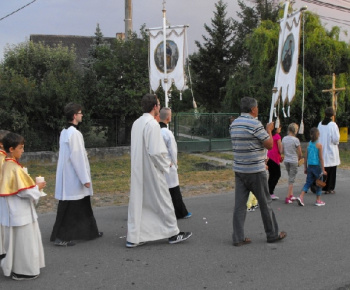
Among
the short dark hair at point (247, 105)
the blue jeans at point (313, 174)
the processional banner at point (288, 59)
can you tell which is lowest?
the blue jeans at point (313, 174)

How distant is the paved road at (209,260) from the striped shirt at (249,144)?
1066mm

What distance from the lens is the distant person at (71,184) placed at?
19.0ft

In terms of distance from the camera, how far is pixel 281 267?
16.0 feet

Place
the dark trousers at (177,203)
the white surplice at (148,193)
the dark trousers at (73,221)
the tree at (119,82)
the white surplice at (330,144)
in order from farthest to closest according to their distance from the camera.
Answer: the tree at (119,82) → the white surplice at (330,144) → the dark trousers at (177,203) → the dark trousers at (73,221) → the white surplice at (148,193)

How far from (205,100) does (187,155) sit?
19.5 meters

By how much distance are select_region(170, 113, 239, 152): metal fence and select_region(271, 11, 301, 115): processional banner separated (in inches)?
360

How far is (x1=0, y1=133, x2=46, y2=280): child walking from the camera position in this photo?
446 centimetres

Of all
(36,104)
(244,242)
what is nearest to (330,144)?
(244,242)

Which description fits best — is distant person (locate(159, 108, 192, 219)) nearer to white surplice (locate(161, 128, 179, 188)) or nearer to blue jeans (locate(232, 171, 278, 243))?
white surplice (locate(161, 128, 179, 188))

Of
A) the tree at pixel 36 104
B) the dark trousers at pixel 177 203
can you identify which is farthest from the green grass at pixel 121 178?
the dark trousers at pixel 177 203

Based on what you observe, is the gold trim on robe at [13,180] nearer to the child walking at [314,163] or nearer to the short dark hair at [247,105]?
the short dark hair at [247,105]

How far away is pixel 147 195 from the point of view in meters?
5.69

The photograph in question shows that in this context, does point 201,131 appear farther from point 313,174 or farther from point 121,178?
point 313,174

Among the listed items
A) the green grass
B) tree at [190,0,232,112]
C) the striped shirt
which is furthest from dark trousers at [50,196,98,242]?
tree at [190,0,232,112]
